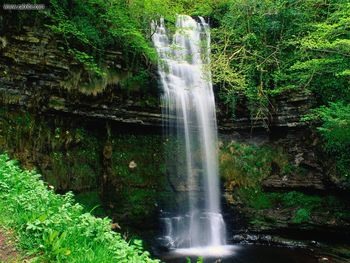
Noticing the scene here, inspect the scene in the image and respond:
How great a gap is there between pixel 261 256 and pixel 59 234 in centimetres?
852

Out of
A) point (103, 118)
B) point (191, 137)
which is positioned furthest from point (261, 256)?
point (103, 118)

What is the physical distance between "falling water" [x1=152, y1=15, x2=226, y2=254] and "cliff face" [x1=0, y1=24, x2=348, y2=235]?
0.65 meters

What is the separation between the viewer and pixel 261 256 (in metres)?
10.2

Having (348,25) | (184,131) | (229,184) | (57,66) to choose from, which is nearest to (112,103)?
(57,66)

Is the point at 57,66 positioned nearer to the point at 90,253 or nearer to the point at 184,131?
the point at 184,131

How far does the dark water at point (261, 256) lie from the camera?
383 inches

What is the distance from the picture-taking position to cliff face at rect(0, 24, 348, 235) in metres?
9.16

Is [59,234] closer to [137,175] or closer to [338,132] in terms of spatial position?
[137,175]

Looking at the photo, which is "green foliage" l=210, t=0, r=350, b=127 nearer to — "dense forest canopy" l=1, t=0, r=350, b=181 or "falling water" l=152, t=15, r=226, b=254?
"dense forest canopy" l=1, t=0, r=350, b=181

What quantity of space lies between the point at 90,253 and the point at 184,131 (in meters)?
9.70

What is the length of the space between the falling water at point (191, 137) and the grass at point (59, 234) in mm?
8214

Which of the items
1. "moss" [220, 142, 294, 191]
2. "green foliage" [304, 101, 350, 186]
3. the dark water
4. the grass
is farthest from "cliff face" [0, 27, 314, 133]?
the grass

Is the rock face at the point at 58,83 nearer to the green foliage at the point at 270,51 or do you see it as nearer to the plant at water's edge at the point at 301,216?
the green foliage at the point at 270,51

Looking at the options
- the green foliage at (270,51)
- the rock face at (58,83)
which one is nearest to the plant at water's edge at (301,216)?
the green foliage at (270,51)
